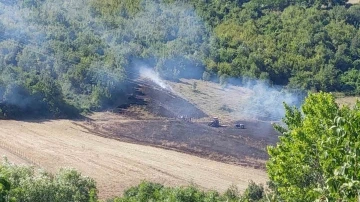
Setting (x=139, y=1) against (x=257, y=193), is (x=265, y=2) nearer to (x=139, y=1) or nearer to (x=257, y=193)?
(x=139, y=1)

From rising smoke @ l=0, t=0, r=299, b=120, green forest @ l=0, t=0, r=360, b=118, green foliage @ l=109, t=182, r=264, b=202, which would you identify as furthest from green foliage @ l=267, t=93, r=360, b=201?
rising smoke @ l=0, t=0, r=299, b=120

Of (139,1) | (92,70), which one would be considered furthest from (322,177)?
(139,1)

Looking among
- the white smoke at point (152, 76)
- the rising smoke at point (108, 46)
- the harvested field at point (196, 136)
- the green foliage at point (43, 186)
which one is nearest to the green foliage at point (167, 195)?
the green foliage at point (43, 186)

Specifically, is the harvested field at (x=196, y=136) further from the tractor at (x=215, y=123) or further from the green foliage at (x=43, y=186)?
the green foliage at (x=43, y=186)

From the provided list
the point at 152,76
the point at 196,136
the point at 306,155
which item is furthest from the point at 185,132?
the point at 306,155

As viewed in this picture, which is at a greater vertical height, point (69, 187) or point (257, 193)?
point (69, 187)

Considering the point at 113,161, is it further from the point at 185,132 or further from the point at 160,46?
the point at 160,46
